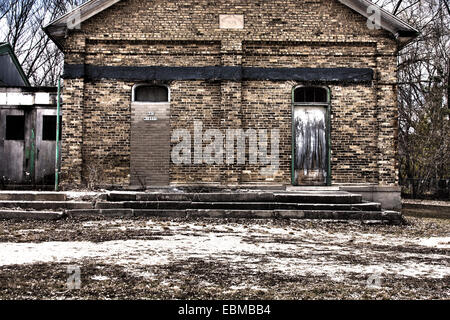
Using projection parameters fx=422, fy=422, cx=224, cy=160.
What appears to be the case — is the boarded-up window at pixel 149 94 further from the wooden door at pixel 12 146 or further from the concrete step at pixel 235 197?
the wooden door at pixel 12 146

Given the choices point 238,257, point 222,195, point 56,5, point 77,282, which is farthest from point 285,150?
point 56,5

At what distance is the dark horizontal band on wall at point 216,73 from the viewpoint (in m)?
12.5

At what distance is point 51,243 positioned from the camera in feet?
20.1

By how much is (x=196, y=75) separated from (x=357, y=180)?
5.75m

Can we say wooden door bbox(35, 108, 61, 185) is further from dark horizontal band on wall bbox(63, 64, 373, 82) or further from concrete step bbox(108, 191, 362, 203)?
concrete step bbox(108, 191, 362, 203)

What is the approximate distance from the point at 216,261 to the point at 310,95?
8888 millimetres

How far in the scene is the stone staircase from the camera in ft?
30.6

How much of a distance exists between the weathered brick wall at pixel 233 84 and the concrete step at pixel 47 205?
113 inches

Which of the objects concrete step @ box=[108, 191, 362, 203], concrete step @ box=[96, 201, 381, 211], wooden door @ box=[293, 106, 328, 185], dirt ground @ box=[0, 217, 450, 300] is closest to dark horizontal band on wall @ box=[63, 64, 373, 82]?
wooden door @ box=[293, 106, 328, 185]

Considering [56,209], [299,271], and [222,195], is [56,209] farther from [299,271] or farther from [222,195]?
[299,271]

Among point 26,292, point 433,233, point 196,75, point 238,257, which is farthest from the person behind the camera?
point 196,75

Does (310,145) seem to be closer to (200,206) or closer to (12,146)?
(200,206)

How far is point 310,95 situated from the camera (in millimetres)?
12898
